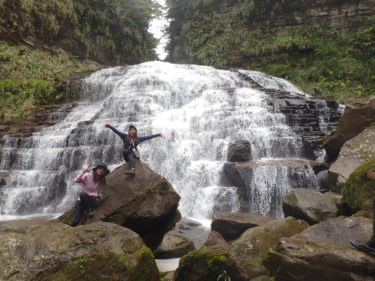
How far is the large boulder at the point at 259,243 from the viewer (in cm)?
491

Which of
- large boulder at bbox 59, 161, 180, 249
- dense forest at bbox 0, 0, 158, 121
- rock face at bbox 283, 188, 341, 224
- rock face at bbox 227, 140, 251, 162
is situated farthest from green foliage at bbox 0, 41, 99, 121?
rock face at bbox 283, 188, 341, 224

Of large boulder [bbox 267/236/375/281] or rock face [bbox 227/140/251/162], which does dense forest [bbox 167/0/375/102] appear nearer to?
rock face [bbox 227/140/251/162]

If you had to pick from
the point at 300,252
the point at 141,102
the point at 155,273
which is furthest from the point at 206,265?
Answer: the point at 141,102

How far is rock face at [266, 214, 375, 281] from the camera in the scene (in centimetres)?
358

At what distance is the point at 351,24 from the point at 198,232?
77.9 ft

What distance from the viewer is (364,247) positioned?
382cm

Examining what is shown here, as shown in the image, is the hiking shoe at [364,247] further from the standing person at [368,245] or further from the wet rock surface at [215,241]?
the wet rock surface at [215,241]

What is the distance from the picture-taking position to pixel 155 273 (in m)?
4.44

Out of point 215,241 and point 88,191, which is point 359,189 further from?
point 88,191

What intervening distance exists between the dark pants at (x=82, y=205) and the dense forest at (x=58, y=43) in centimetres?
1269

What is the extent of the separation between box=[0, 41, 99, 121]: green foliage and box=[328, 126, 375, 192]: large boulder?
50.0ft

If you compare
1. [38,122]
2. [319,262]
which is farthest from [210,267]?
[38,122]

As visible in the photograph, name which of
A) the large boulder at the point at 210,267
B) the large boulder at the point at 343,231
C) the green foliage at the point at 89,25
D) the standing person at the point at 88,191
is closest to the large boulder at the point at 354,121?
the large boulder at the point at 343,231

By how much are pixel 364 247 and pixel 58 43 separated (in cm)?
2618
